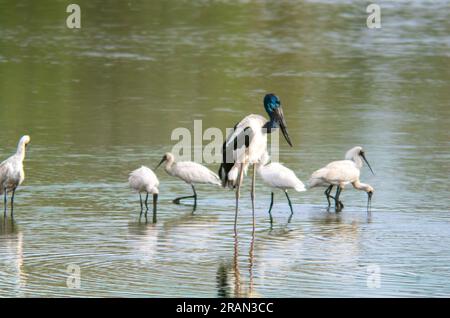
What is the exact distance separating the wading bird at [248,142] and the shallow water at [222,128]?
0.49 meters

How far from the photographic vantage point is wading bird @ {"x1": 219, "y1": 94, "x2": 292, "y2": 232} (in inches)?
503

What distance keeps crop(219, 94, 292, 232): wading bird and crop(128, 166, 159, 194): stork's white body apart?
0.81 meters

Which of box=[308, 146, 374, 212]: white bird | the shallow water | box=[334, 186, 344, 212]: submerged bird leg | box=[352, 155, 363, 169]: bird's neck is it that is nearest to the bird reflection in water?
the shallow water

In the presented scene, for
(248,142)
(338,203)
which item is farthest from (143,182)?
(338,203)

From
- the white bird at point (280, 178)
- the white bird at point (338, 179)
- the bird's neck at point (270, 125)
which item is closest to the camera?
the bird's neck at point (270, 125)

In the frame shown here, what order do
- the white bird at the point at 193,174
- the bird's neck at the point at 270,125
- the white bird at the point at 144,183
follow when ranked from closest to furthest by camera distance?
the bird's neck at the point at 270,125, the white bird at the point at 144,183, the white bird at the point at 193,174

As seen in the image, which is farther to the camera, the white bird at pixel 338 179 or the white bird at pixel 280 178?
the white bird at pixel 338 179

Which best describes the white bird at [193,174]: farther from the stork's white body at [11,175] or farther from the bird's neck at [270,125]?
the stork's white body at [11,175]

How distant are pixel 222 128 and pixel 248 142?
18.0 feet

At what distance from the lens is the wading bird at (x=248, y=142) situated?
12781 millimetres

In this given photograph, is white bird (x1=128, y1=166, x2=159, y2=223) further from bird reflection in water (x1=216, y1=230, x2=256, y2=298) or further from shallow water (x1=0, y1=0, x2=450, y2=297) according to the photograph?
bird reflection in water (x1=216, y1=230, x2=256, y2=298)

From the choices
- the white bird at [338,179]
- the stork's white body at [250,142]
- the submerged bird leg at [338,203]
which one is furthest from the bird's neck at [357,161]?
the stork's white body at [250,142]
